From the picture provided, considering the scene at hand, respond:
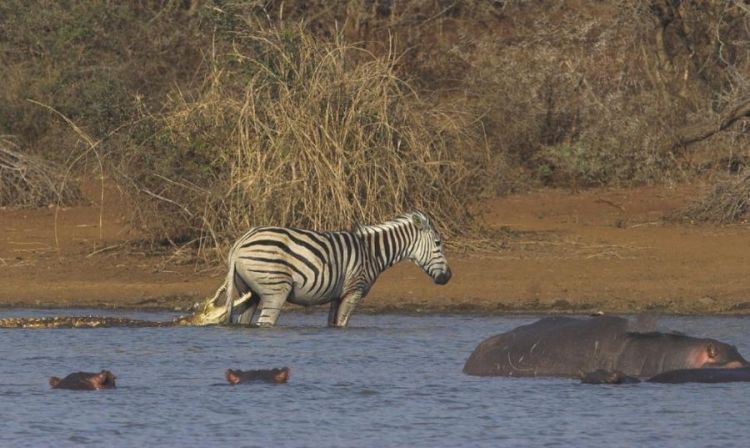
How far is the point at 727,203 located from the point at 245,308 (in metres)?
6.59

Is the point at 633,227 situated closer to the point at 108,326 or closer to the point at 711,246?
the point at 711,246

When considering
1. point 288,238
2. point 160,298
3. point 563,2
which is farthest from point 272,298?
point 563,2

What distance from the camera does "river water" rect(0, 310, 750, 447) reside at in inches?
344

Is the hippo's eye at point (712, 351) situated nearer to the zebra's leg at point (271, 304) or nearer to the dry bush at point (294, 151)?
the zebra's leg at point (271, 304)

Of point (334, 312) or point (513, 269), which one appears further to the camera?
point (513, 269)

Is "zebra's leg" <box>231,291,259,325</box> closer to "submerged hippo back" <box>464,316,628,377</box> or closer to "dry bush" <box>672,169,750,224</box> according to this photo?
"submerged hippo back" <box>464,316,628,377</box>

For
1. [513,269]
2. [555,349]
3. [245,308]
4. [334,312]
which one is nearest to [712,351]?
[555,349]

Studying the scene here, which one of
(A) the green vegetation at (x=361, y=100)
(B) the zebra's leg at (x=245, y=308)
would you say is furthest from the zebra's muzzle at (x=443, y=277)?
(A) the green vegetation at (x=361, y=100)

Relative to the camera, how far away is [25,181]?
18.9 m

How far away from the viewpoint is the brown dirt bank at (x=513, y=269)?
552 inches

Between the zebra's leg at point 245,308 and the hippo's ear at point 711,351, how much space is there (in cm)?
413

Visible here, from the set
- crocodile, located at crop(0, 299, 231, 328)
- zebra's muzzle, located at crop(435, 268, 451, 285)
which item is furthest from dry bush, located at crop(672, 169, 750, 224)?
crocodile, located at crop(0, 299, 231, 328)

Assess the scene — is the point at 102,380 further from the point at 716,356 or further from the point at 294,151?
the point at 294,151

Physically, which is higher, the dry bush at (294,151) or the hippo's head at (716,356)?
the dry bush at (294,151)
